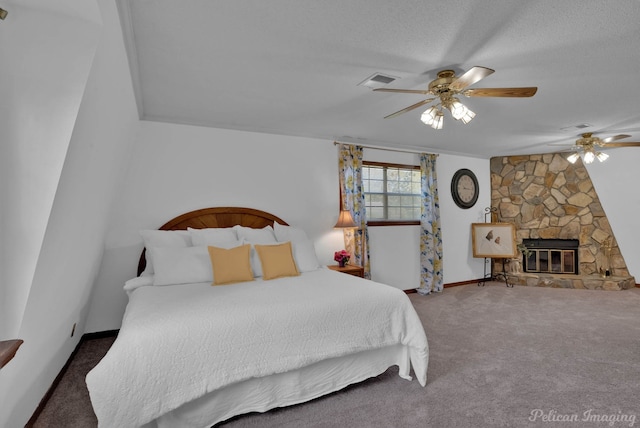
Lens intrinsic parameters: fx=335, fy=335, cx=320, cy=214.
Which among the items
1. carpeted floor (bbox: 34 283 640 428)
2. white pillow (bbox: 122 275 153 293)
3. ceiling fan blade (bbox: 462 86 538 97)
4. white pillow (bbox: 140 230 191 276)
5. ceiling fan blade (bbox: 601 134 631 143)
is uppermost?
ceiling fan blade (bbox: 601 134 631 143)

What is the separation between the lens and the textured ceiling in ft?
6.08

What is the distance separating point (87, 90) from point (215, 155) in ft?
8.01

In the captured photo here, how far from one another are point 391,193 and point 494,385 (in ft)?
10.8

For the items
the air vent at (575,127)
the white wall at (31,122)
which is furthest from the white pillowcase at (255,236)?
the air vent at (575,127)

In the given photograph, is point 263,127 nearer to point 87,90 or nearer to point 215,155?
point 215,155

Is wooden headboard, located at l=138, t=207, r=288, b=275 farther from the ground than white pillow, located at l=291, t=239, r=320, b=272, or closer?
farther from the ground

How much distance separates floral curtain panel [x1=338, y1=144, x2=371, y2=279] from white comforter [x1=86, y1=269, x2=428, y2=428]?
1.84 metres

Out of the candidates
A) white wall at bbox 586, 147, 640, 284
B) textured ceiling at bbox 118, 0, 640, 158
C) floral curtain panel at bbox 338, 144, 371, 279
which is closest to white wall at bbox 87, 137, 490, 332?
floral curtain panel at bbox 338, 144, 371, 279

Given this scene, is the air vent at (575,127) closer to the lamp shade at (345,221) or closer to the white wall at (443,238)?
the white wall at (443,238)

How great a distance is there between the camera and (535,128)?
427cm

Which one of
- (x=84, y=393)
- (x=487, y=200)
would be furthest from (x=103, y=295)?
(x=487, y=200)

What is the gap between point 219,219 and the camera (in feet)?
12.7

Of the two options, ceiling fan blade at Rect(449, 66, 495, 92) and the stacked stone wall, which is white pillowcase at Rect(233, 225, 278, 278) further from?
the stacked stone wall

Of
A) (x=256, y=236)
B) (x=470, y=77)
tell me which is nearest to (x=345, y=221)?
(x=256, y=236)
